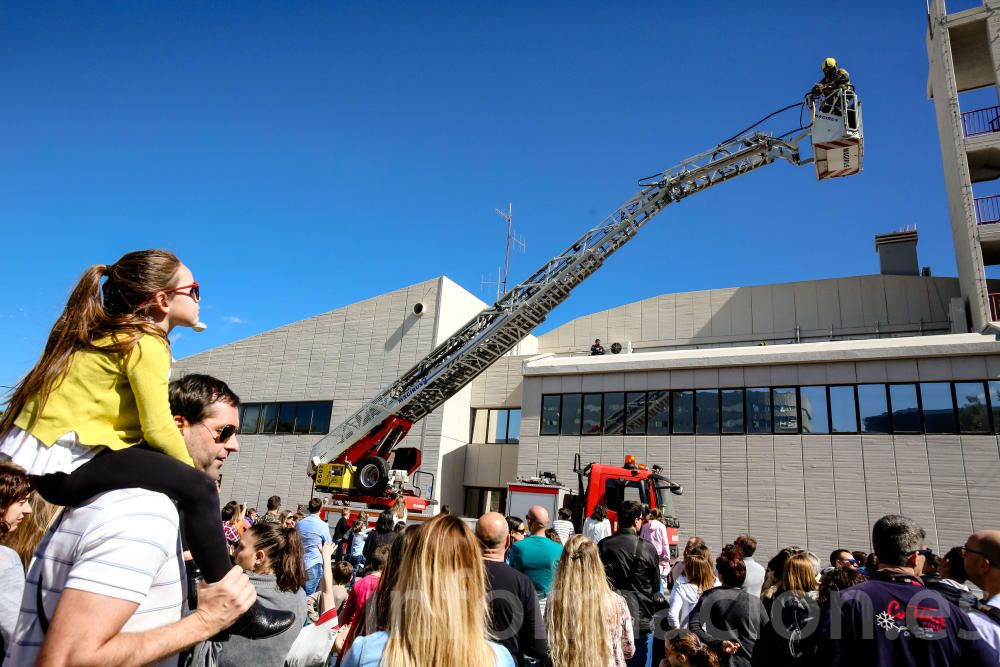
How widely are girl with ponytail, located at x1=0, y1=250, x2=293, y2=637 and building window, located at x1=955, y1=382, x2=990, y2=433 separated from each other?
20.5 m

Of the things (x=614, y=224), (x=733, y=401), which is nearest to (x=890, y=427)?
(x=733, y=401)

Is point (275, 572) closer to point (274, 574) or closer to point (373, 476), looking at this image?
point (274, 574)

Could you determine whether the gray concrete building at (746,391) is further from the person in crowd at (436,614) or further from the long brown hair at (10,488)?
the long brown hair at (10,488)

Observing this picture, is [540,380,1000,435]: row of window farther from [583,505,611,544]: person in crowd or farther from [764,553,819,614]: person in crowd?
[764,553,819,614]: person in crowd

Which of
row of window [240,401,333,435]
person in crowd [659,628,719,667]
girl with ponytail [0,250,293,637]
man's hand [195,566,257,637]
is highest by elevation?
row of window [240,401,333,435]

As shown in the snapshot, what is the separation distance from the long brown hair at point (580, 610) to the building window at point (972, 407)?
17.5 metres

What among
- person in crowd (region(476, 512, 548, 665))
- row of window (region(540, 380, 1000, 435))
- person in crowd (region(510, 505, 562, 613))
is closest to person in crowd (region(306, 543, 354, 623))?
person in crowd (region(510, 505, 562, 613))

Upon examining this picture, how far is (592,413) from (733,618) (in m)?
17.1

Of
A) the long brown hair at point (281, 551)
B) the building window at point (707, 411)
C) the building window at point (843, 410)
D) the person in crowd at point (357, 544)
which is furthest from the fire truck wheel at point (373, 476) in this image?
the building window at point (843, 410)

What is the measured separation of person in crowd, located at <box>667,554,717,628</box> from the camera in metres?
5.96

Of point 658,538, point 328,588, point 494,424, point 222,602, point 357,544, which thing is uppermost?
point 494,424

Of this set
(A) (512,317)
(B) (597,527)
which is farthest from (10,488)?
(A) (512,317)

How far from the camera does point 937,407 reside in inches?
680

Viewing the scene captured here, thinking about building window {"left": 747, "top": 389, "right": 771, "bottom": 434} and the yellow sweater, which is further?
building window {"left": 747, "top": 389, "right": 771, "bottom": 434}
